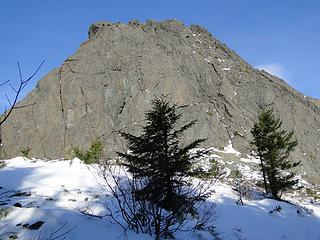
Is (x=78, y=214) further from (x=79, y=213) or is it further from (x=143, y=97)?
(x=143, y=97)

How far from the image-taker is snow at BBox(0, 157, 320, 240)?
140 inches

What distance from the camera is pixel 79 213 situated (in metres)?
4.50

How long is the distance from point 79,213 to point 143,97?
3048cm

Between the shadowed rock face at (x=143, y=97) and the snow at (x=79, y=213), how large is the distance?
20.8 metres

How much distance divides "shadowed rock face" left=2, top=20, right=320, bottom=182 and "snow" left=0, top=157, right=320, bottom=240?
2085cm

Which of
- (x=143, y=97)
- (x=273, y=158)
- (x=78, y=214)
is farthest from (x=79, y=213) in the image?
(x=143, y=97)

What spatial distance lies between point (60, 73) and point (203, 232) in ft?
138

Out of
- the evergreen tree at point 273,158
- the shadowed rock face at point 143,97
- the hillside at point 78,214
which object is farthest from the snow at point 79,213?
the shadowed rock face at point 143,97

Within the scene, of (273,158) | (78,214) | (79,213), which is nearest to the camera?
(78,214)

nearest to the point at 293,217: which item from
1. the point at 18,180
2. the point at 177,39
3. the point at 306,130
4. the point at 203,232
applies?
the point at 203,232

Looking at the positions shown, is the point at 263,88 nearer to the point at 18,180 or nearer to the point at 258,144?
the point at 258,144

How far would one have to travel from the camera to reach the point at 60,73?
1529 inches

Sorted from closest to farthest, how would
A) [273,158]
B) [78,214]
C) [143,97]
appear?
[78,214] < [273,158] < [143,97]

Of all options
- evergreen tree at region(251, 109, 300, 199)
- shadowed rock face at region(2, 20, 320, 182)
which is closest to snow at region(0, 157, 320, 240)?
evergreen tree at region(251, 109, 300, 199)
